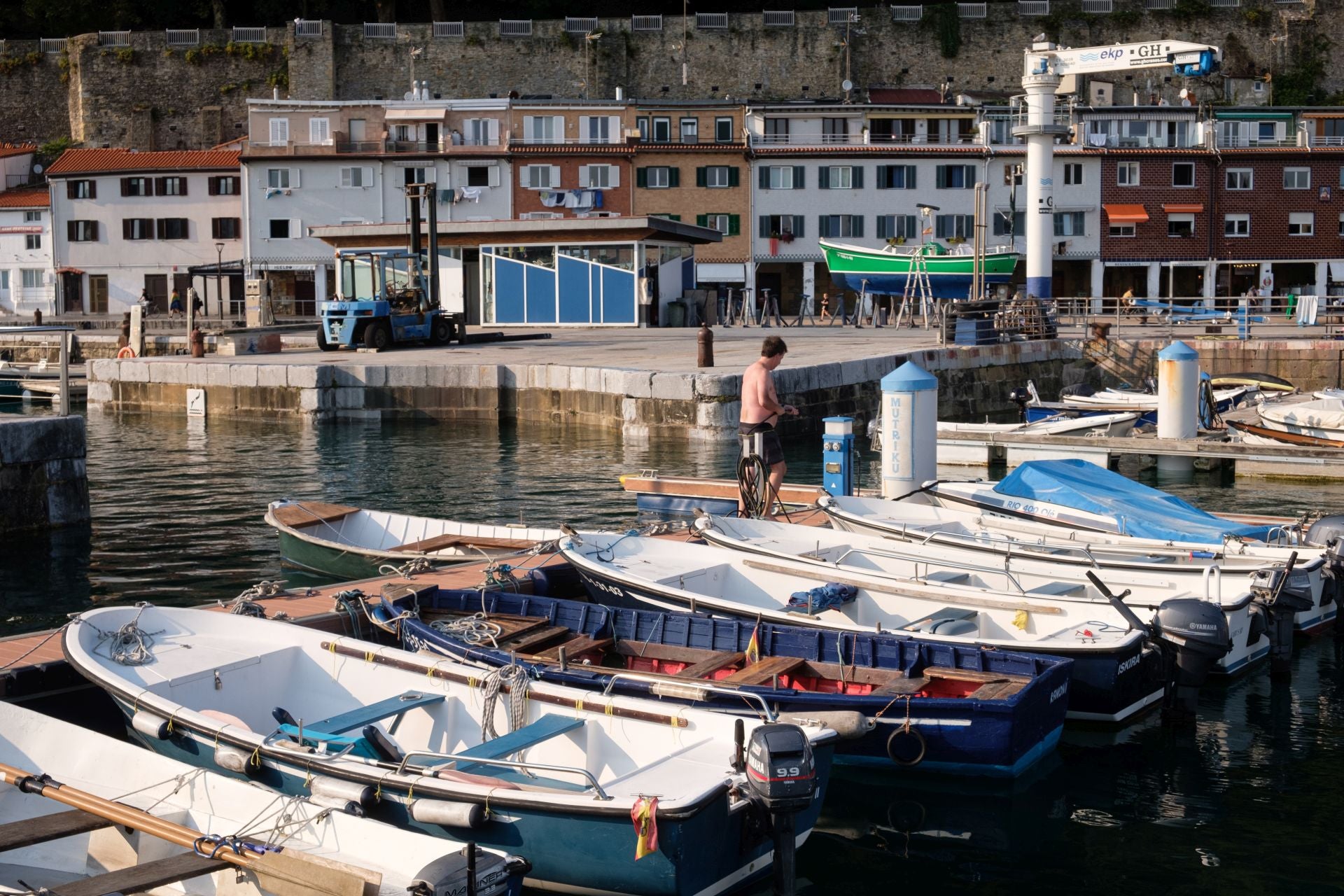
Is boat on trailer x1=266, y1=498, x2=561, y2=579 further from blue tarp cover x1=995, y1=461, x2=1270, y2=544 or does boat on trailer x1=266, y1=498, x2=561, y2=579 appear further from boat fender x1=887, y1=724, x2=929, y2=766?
boat fender x1=887, y1=724, x2=929, y2=766

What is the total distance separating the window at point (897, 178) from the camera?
55.5 m

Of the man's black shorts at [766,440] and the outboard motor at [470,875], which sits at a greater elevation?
the man's black shorts at [766,440]

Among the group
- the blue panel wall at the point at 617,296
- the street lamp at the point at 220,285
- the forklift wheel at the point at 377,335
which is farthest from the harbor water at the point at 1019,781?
the street lamp at the point at 220,285

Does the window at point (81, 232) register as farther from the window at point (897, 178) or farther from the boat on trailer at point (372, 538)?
the boat on trailer at point (372, 538)

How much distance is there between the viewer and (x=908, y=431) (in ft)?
49.0

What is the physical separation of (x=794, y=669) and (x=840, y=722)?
1512mm

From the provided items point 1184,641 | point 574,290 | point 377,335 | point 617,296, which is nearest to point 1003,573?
→ point 1184,641

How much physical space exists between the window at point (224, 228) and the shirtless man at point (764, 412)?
4923 centimetres

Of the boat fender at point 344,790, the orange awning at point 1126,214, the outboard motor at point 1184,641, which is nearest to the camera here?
the boat fender at point 344,790

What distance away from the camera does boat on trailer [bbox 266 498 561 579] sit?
42.7ft

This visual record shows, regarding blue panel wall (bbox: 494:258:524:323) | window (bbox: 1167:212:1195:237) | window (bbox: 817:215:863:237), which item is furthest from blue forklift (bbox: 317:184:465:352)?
window (bbox: 1167:212:1195:237)

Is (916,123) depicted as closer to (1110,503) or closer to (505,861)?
(1110,503)

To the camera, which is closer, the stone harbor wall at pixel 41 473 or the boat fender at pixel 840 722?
the boat fender at pixel 840 722

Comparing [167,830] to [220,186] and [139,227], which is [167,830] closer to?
[220,186]
